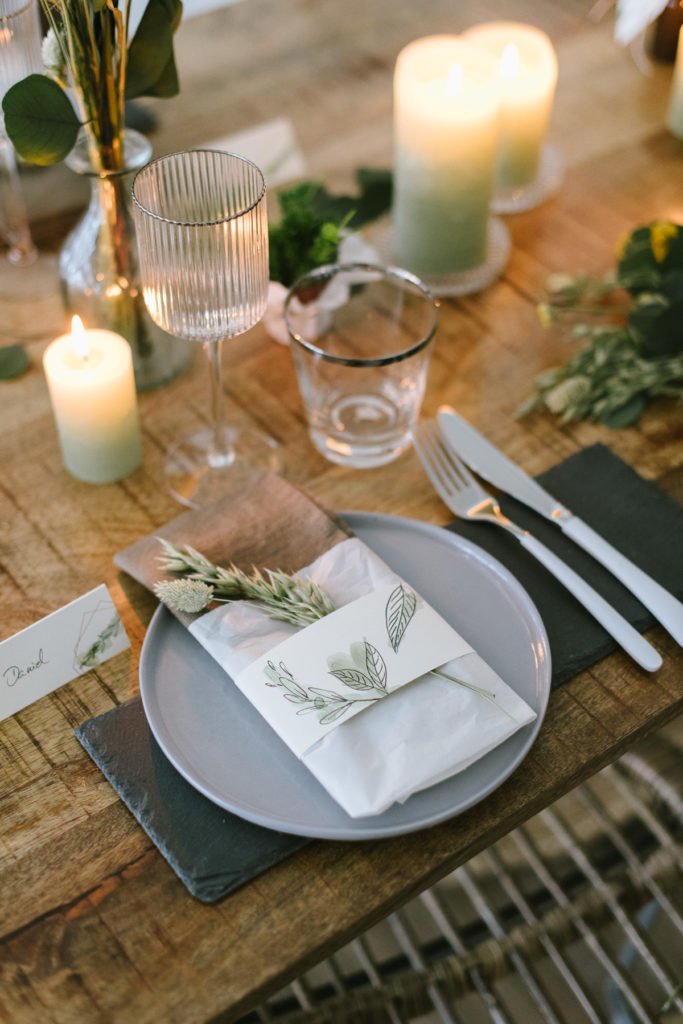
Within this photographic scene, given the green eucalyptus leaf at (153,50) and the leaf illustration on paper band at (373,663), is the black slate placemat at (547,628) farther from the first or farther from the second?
the green eucalyptus leaf at (153,50)

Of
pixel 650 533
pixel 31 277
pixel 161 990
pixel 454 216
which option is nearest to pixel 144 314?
pixel 31 277

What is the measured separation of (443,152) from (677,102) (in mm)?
412

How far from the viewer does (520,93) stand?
1295 mm

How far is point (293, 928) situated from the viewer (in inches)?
28.5

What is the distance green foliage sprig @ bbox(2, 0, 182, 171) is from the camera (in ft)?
2.95

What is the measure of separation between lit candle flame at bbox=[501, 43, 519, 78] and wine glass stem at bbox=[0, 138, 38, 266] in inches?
22.6

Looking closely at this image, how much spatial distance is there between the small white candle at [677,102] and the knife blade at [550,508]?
589mm

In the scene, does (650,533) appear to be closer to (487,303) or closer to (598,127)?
(487,303)

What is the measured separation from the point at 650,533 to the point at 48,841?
57cm

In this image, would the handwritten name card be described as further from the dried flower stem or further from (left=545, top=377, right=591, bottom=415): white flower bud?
(left=545, top=377, right=591, bottom=415): white flower bud

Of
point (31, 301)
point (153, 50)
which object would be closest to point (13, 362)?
point (31, 301)

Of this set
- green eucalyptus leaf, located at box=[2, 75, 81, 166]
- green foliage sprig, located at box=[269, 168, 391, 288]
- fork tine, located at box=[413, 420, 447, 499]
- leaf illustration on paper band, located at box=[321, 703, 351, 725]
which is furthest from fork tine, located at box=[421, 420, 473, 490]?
green eucalyptus leaf, located at box=[2, 75, 81, 166]

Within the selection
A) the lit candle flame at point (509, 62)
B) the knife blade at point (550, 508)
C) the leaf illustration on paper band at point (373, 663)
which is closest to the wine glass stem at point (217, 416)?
the knife blade at point (550, 508)

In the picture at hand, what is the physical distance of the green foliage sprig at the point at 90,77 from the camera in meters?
0.90
